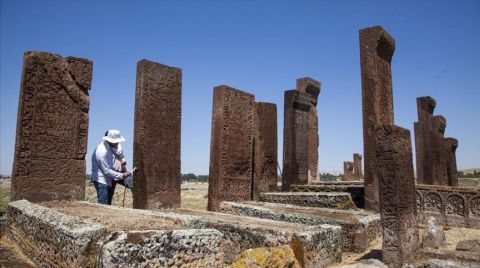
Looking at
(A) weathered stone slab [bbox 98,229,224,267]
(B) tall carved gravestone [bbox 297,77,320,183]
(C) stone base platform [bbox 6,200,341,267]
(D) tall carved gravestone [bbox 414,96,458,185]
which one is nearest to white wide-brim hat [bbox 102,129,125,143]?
(C) stone base platform [bbox 6,200,341,267]

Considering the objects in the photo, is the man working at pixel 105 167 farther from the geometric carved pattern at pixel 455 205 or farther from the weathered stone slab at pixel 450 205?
the geometric carved pattern at pixel 455 205

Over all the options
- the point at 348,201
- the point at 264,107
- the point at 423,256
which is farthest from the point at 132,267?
the point at 264,107

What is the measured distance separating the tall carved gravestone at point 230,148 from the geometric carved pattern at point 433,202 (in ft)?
15.8

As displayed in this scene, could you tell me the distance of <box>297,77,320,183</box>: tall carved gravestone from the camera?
14773mm

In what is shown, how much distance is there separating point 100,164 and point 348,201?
4.59 metres

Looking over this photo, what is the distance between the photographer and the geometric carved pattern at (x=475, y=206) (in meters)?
8.95

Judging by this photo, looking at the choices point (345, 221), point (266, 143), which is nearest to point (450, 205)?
point (266, 143)

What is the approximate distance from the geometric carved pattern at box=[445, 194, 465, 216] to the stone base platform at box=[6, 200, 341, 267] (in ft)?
20.6

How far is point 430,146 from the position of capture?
44.2 ft

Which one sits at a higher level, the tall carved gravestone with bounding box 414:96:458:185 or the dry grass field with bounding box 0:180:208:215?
the tall carved gravestone with bounding box 414:96:458:185

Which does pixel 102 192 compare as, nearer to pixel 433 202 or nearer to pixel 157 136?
pixel 157 136

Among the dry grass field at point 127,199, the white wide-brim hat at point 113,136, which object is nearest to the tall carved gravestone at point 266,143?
the dry grass field at point 127,199

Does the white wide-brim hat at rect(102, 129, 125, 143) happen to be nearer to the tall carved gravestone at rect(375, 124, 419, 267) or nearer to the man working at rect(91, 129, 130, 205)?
the man working at rect(91, 129, 130, 205)

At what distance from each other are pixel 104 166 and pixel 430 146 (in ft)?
38.9
